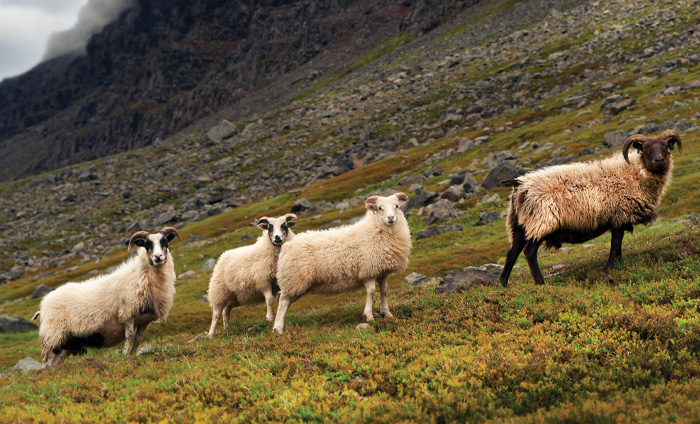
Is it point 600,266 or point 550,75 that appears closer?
point 600,266

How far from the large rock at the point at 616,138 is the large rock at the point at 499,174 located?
8325mm

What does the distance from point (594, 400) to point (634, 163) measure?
8.82 metres

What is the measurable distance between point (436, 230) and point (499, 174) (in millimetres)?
8613

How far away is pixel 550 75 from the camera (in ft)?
227

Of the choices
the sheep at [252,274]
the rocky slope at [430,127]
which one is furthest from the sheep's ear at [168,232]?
the rocky slope at [430,127]

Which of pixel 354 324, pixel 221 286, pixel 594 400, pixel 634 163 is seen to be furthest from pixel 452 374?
pixel 221 286

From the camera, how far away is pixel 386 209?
12305 millimetres

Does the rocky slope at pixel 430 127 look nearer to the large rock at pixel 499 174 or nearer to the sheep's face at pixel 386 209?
the large rock at pixel 499 174

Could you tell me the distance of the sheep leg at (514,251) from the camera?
11766 mm

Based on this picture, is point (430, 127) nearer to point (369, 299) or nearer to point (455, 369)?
point (369, 299)

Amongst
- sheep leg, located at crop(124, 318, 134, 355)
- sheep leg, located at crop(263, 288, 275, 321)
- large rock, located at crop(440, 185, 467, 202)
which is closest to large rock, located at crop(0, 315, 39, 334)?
sheep leg, located at crop(124, 318, 134, 355)

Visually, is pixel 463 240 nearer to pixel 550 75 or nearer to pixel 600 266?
pixel 600 266

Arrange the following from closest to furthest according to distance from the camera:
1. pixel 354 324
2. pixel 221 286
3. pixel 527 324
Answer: pixel 527 324
pixel 354 324
pixel 221 286

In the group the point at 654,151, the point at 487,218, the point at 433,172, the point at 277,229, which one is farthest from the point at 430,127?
the point at 654,151
